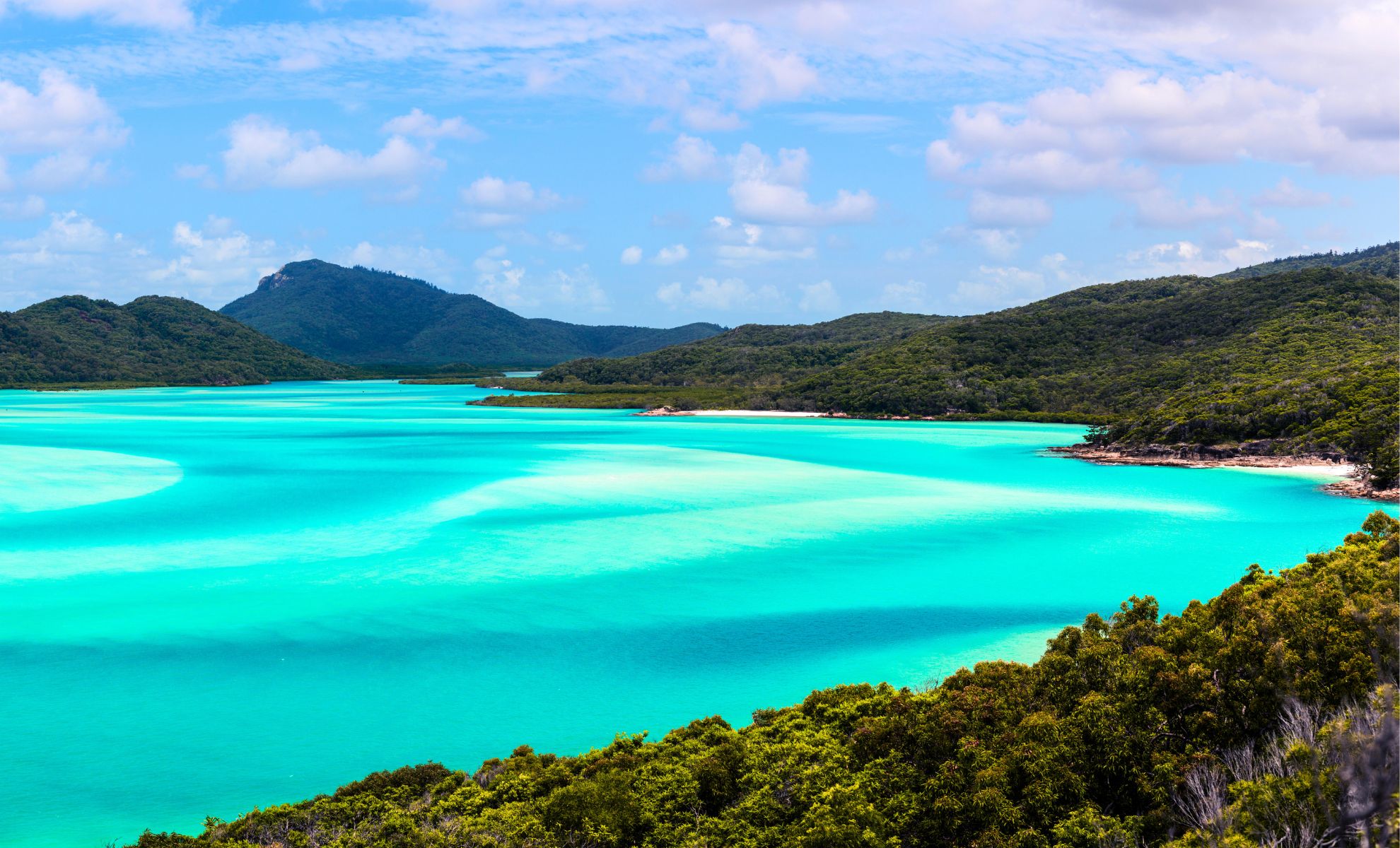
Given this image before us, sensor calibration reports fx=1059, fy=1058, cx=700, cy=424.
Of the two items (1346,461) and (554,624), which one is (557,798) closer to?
(554,624)

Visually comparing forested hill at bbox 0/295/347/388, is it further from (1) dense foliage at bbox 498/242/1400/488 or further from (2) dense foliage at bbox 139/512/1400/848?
(2) dense foliage at bbox 139/512/1400/848

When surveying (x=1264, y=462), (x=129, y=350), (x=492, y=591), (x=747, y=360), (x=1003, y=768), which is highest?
(x=129, y=350)

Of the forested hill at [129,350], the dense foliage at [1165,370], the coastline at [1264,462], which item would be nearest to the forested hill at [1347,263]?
the dense foliage at [1165,370]

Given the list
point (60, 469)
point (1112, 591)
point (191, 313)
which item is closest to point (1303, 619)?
point (1112, 591)

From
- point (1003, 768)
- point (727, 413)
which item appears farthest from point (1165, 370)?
point (1003, 768)

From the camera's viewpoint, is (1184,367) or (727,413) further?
(727,413)

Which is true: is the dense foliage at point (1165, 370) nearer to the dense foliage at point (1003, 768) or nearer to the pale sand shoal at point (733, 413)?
the pale sand shoal at point (733, 413)

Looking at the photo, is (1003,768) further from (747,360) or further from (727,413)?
(747,360)
